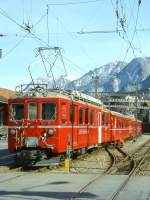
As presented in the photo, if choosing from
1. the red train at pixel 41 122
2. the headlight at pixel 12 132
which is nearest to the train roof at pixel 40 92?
the red train at pixel 41 122

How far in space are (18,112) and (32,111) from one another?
627mm

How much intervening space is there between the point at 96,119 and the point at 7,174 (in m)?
10.7

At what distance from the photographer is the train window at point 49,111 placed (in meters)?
20.0

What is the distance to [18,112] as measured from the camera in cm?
2055

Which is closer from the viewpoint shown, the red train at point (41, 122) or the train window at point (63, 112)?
the red train at point (41, 122)

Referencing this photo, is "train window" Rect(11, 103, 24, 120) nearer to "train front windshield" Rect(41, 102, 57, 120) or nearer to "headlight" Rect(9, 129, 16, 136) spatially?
"headlight" Rect(9, 129, 16, 136)

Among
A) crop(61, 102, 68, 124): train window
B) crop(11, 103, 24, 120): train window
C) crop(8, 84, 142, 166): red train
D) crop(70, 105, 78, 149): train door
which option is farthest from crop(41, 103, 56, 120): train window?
crop(70, 105, 78, 149): train door

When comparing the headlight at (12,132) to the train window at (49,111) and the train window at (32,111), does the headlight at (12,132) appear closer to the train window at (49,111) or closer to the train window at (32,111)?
the train window at (32,111)

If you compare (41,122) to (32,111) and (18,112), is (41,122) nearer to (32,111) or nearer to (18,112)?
(32,111)

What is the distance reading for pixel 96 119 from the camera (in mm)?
27719

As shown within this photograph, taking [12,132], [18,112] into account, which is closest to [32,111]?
[18,112]

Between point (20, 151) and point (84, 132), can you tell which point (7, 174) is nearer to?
point (20, 151)

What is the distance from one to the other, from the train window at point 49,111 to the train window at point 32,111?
324 millimetres

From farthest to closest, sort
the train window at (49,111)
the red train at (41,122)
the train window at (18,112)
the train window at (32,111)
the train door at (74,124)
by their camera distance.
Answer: the train door at (74,124) → the train window at (18,112) → the train window at (32,111) → the train window at (49,111) → the red train at (41,122)
